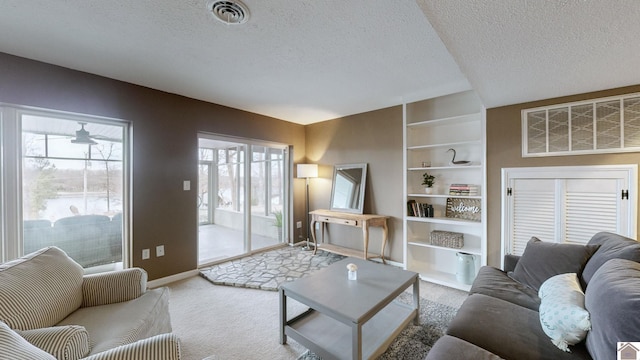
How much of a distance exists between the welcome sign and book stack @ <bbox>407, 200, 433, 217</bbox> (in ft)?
0.72

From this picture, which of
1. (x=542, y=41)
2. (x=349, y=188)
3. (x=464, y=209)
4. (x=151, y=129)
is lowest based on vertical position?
(x=464, y=209)

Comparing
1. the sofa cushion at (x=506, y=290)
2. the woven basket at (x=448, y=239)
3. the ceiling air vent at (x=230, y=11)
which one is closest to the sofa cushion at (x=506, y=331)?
the sofa cushion at (x=506, y=290)

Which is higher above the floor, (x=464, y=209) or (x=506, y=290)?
(x=464, y=209)

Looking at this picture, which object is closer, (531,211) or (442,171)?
(531,211)

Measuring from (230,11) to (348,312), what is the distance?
2.08 metres

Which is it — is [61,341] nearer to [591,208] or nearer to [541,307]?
[541,307]

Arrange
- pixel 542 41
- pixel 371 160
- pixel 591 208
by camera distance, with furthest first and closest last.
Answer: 1. pixel 371 160
2. pixel 591 208
3. pixel 542 41

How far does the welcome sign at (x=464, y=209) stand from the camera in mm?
3039

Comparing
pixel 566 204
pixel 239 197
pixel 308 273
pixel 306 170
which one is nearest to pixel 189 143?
pixel 239 197

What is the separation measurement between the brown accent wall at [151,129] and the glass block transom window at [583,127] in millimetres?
3776

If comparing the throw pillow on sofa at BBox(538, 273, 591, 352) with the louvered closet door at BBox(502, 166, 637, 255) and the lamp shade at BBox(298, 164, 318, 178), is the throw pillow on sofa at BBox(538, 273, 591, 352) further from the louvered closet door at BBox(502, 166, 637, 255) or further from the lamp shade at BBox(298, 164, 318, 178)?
the lamp shade at BBox(298, 164, 318, 178)

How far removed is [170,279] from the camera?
316 cm

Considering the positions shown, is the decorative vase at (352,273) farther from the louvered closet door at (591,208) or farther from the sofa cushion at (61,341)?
the louvered closet door at (591,208)

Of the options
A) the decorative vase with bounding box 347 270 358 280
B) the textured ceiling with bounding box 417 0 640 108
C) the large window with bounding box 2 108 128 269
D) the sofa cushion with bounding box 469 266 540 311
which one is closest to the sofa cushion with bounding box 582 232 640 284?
the sofa cushion with bounding box 469 266 540 311
